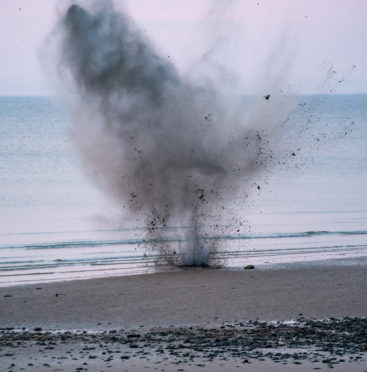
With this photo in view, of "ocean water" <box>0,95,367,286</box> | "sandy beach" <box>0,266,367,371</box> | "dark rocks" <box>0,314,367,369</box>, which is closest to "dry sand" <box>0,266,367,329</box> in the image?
"sandy beach" <box>0,266,367,371</box>

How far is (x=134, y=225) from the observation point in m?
29.8

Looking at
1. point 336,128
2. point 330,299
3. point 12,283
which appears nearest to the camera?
point 330,299

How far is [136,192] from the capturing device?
22109 millimetres

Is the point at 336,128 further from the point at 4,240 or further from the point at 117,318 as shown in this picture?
the point at 117,318

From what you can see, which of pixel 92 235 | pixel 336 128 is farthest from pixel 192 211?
pixel 336 128

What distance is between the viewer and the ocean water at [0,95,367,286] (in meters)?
23.0

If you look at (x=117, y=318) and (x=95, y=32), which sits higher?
(x=95, y=32)

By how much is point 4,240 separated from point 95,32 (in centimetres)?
930

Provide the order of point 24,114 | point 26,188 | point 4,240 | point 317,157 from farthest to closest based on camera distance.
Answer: point 24,114 → point 317,157 → point 26,188 → point 4,240

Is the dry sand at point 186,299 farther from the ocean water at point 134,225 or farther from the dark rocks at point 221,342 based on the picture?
the ocean water at point 134,225

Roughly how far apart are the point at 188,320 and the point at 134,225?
49.6 feet

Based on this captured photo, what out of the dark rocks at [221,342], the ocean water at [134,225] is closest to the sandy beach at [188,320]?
the dark rocks at [221,342]

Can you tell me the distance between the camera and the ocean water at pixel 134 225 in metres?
23.0

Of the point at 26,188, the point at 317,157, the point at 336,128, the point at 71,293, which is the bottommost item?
the point at 71,293
